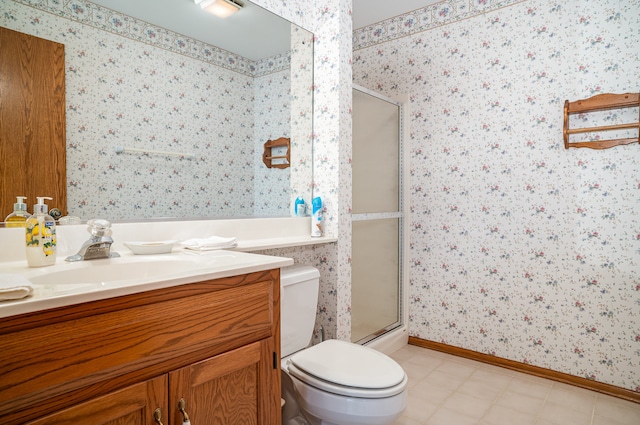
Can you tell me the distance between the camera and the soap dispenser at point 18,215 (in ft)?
3.67

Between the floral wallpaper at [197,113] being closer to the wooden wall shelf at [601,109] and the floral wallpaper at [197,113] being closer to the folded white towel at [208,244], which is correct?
the folded white towel at [208,244]

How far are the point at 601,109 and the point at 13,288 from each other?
2.68 meters

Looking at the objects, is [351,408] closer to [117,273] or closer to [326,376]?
[326,376]

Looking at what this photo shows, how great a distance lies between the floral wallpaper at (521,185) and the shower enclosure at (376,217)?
5.6 inches

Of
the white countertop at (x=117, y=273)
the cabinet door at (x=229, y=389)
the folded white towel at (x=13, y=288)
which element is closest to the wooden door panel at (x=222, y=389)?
the cabinet door at (x=229, y=389)

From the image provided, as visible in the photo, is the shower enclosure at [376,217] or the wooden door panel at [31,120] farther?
the shower enclosure at [376,217]

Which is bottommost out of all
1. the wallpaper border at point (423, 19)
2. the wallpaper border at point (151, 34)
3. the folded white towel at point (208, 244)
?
the folded white towel at point (208, 244)

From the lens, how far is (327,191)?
2.05 m

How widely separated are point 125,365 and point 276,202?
1.31 meters

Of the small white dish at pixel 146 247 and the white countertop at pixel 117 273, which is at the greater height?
the small white dish at pixel 146 247

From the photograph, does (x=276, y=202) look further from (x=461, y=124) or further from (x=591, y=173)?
(x=591, y=173)

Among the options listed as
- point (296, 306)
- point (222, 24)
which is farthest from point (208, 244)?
point (222, 24)

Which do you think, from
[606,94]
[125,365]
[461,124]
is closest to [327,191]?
[461,124]

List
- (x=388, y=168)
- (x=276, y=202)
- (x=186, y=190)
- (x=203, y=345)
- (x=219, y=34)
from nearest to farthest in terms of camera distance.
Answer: (x=203, y=345), (x=186, y=190), (x=219, y=34), (x=276, y=202), (x=388, y=168)
